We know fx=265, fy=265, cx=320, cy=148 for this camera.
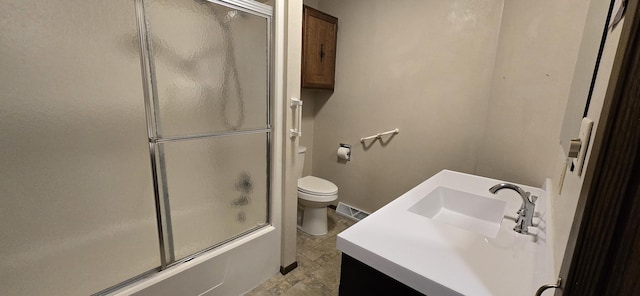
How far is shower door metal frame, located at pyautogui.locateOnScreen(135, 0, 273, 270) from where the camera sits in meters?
1.21

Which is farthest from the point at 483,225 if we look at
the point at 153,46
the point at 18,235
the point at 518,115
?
the point at 18,235

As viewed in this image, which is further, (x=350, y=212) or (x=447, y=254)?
(x=350, y=212)

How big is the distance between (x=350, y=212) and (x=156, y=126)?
200 centimetres

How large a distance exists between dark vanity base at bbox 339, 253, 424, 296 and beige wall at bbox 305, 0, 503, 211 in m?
1.47

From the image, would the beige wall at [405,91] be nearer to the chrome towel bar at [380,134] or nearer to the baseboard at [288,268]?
the chrome towel bar at [380,134]

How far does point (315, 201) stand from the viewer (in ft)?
7.45

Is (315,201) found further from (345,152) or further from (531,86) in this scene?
(531,86)

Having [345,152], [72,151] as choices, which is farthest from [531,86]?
[72,151]

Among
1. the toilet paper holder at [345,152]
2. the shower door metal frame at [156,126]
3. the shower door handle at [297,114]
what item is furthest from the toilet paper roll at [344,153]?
the shower door metal frame at [156,126]

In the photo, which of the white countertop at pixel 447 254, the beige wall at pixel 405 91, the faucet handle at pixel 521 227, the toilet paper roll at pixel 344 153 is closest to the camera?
the white countertop at pixel 447 254

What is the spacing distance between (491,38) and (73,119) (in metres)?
2.37

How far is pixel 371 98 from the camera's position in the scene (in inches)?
94.7

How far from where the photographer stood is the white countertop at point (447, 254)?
→ 27.7 inches

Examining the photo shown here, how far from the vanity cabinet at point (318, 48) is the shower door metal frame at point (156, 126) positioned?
2.47 feet
